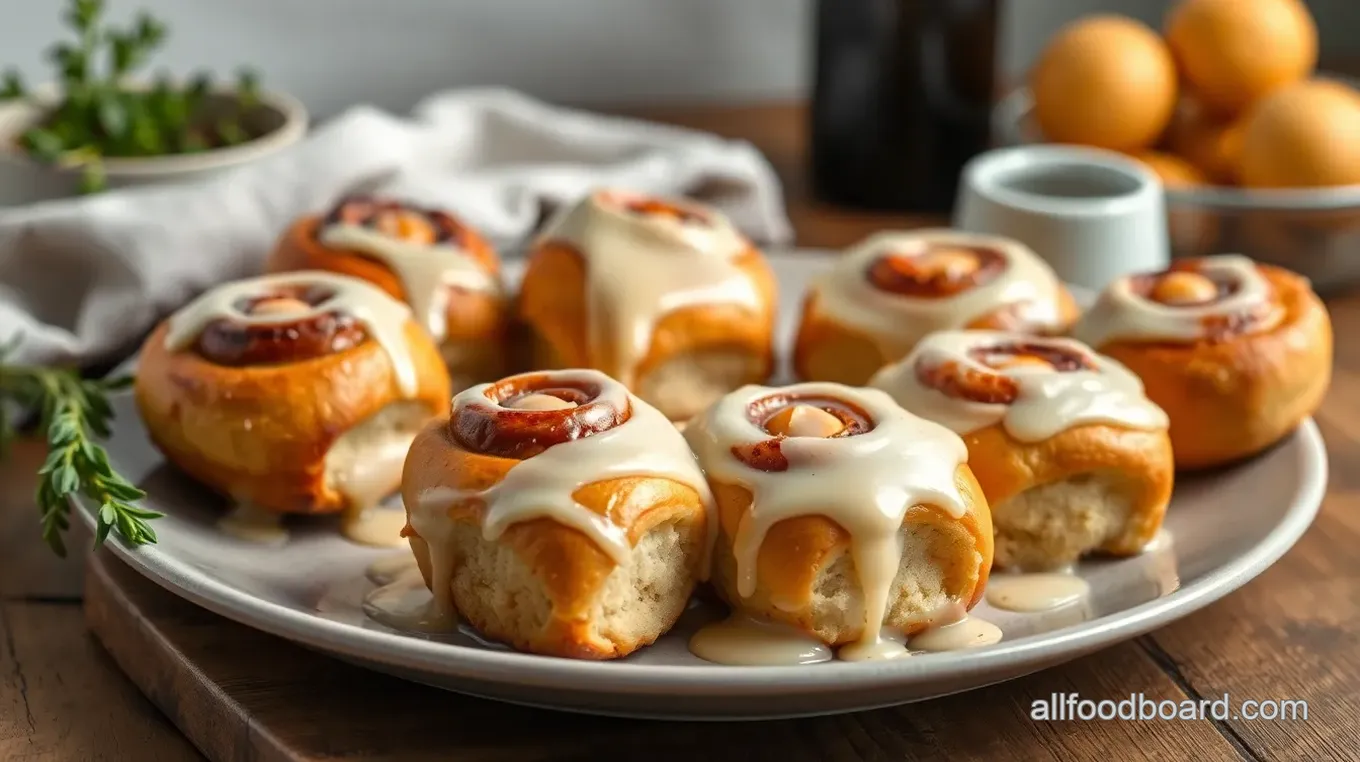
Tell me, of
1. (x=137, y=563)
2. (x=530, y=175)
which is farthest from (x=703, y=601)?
(x=530, y=175)

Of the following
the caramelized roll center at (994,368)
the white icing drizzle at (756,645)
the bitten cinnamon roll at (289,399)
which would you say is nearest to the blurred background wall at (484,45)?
the bitten cinnamon roll at (289,399)

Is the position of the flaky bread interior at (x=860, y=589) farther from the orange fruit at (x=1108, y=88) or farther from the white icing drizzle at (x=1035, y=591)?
the orange fruit at (x=1108, y=88)

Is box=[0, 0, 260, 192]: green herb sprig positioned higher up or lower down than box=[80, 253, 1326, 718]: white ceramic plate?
higher up

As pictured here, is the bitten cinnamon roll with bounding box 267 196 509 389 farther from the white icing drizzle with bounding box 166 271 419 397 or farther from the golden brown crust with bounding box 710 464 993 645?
the golden brown crust with bounding box 710 464 993 645

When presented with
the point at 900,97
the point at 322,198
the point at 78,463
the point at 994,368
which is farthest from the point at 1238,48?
the point at 78,463

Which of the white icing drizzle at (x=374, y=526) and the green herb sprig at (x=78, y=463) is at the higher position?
the green herb sprig at (x=78, y=463)

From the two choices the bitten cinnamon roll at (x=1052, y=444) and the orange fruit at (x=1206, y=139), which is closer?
the bitten cinnamon roll at (x=1052, y=444)

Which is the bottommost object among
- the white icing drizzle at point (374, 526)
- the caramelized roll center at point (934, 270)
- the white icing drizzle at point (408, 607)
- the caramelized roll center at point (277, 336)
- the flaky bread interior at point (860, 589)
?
the white icing drizzle at point (374, 526)

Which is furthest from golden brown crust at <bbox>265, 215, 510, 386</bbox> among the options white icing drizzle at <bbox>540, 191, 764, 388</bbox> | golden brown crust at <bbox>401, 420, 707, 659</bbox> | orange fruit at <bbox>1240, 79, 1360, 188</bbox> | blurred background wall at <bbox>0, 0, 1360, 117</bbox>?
blurred background wall at <bbox>0, 0, 1360, 117</bbox>
